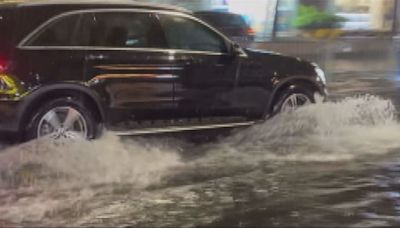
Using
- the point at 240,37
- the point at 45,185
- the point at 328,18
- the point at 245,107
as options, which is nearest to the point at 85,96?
the point at 45,185

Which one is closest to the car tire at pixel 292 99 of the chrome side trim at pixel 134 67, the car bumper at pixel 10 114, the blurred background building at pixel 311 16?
the chrome side trim at pixel 134 67

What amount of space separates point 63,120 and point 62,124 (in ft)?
0.15

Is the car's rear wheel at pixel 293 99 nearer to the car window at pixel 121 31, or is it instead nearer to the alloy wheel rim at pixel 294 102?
the alloy wheel rim at pixel 294 102

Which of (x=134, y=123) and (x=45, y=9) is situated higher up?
(x=45, y=9)

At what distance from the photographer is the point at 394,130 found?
10453mm

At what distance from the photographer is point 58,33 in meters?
8.38

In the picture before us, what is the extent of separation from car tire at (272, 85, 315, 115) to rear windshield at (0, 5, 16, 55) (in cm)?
341

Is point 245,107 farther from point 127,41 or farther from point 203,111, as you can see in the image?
point 127,41

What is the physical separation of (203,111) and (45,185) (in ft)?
8.23

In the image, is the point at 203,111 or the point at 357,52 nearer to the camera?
the point at 203,111

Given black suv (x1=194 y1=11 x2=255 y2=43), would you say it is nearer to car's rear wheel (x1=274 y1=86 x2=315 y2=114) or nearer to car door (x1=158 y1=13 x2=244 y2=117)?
car's rear wheel (x1=274 y1=86 x2=315 y2=114)

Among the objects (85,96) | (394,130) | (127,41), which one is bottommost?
(394,130)

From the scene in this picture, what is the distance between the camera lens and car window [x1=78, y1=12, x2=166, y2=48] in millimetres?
8523

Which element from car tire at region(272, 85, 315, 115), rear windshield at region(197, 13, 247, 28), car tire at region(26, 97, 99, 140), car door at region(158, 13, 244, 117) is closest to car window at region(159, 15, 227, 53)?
car door at region(158, 13, 244, 117)
